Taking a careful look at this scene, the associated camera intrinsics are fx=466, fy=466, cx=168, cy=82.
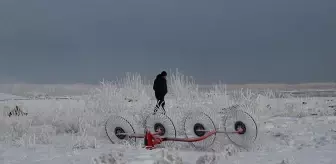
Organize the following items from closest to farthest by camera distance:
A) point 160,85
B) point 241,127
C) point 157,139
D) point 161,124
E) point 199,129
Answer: point 157,139 → point 241,127 → point 199,129 → point 161,124 → point 160,85

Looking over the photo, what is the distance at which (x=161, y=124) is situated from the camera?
38.7 ft

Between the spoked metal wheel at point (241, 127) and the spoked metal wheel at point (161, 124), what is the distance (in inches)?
56.1

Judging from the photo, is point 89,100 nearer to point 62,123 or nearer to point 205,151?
point 62,123

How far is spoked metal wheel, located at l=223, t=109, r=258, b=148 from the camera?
1059 centimetres

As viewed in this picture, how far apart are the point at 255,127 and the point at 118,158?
4247mm

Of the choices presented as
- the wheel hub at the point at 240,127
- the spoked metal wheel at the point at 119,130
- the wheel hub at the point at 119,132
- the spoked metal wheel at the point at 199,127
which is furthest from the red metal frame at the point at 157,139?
the wheel hub at the point at 119,132

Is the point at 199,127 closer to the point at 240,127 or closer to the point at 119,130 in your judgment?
the point at 240,127

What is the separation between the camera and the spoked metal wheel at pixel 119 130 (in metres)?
11.8

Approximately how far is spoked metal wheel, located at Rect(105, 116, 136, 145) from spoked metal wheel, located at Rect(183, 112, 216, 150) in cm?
141

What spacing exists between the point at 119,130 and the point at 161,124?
112cm

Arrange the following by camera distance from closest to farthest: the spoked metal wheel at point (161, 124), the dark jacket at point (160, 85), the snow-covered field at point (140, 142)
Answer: the snow-covered field at point (140, 142)
the spoked metal wheel at point (161, 124)
the dark jacket at point (160, 85)

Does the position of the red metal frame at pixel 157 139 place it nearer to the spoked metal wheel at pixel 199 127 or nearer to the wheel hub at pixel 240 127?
the wheel hub at pixel 240 127

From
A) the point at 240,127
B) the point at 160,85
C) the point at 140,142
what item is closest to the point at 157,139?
the point at 140,142

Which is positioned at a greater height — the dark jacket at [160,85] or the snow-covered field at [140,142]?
the dark jacket at [160,85]
